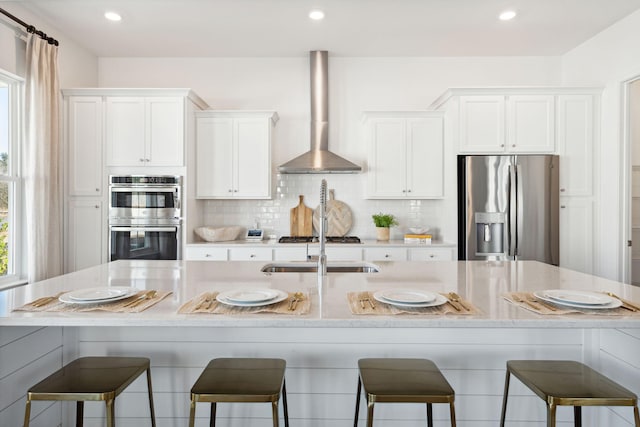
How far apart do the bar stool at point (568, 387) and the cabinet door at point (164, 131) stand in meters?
3.21

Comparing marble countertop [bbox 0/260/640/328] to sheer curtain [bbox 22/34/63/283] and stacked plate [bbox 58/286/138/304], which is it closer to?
stacked plate [bbox 58/286/138/304]

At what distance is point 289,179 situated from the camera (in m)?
4.36

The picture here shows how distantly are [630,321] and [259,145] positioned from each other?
131 inches

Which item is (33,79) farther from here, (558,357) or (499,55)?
(499,55)

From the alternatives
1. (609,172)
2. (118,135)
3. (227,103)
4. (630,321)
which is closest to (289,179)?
(227,103)

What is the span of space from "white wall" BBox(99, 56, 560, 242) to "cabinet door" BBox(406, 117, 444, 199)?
39cm

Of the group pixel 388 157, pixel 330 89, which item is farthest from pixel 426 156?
pixel 330 89

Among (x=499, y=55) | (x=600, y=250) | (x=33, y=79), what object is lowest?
(x=600, y=250)

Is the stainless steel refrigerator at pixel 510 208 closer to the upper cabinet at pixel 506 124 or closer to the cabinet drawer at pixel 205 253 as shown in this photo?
the upper cabinet at pixel 506 124

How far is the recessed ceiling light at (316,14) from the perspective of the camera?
10.6 feet

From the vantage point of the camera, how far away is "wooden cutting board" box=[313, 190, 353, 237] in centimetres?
428

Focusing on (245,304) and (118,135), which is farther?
(118,135)

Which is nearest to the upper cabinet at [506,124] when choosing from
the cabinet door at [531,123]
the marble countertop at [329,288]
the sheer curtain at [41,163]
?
the cabinet door at [531,123]

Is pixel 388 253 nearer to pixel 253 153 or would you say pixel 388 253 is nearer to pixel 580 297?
pixel 253 153
